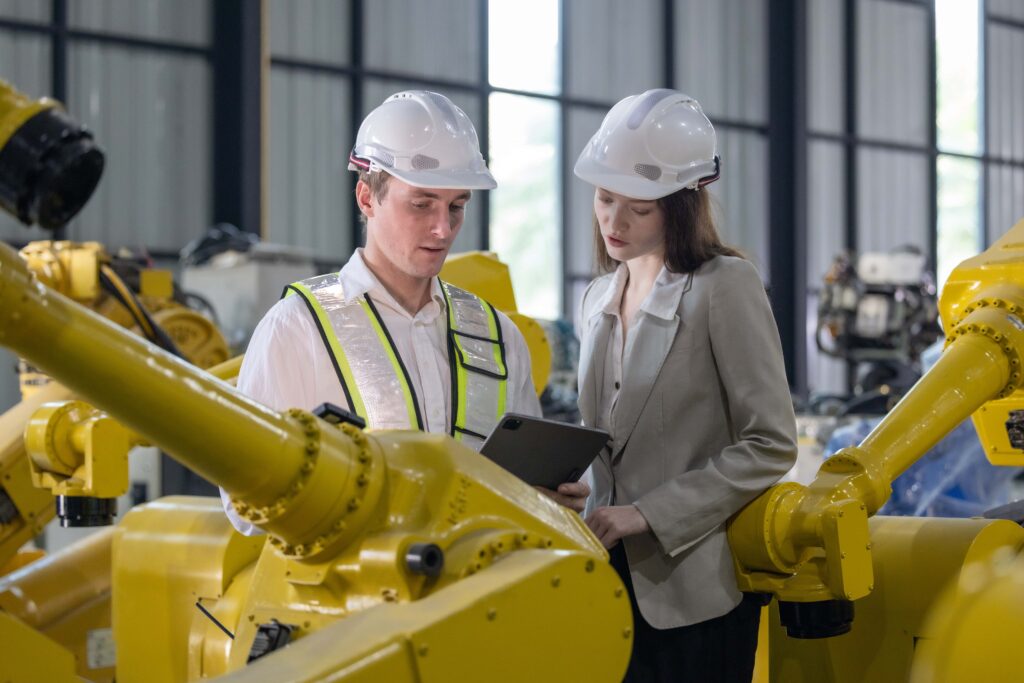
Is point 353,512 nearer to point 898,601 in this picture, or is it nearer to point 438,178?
point 438,178

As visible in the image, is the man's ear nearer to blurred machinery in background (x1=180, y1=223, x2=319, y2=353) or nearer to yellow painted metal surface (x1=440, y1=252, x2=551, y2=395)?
yellow painted metal surface (x1=440, y1=252, x2=551, y2=395)

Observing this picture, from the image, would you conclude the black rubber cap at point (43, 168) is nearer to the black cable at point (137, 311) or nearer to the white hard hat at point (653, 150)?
the white hard hat at point (653, 150)

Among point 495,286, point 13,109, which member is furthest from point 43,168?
point 495,286

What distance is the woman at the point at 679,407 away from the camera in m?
2.50

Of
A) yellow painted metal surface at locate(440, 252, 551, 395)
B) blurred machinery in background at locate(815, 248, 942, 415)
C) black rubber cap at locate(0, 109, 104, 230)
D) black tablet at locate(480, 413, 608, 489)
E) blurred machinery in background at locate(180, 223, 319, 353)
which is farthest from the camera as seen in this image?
blurred machinery in background at locate(815, 248, 942, 415)

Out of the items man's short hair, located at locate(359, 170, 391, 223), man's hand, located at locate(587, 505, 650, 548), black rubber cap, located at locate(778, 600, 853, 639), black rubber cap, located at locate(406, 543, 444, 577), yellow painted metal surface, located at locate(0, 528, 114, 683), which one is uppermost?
man's short hair, located at locate(359, 170, 391, 223)

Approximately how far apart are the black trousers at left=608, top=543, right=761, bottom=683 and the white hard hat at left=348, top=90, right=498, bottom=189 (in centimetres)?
78

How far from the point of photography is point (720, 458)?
2527 mm

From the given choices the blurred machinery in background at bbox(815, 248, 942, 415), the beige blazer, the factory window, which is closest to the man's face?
the beige blazer

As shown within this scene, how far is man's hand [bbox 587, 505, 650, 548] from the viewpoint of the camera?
2.48 m

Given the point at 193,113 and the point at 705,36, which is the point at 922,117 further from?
the point at 193,113

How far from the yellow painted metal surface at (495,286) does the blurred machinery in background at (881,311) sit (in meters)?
7.33

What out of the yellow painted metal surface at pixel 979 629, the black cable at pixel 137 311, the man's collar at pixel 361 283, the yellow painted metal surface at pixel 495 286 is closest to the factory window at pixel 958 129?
the black cable at pixel 137 311

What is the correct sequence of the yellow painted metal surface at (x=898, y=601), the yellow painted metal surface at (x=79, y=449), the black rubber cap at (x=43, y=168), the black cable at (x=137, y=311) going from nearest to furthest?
the black rubber cap at (x=43, y=168) < the yellow painted metal surface at (x=898, y=601) < the yellow painted metal surface at (x=79, y=449) < the black cable at (x=137, y=311)
